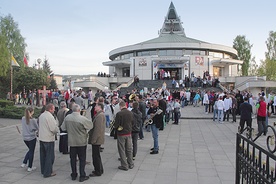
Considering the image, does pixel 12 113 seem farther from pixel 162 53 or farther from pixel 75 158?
pixel 162 53

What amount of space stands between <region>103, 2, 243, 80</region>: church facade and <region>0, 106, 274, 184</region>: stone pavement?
1270 inches

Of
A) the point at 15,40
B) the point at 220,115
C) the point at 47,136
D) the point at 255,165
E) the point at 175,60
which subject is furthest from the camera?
the point at 175,60

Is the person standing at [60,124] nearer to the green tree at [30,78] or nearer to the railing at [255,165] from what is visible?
the railing at [255,165]

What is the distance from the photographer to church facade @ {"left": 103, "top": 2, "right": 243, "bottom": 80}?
146ft

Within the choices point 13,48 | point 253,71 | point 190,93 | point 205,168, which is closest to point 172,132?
point 205,168

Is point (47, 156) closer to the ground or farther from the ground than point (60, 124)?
closer to the ground

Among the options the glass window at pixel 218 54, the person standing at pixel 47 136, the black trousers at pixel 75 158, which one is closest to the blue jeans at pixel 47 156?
the person standing at pixel 47 136

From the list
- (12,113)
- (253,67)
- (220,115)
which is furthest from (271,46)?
(12,113)

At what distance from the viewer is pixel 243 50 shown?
207ft

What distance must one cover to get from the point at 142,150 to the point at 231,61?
4359cm

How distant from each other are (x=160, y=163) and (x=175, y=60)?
37.8 metres

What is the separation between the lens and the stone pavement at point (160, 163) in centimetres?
562

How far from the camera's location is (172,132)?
11812 millimetres

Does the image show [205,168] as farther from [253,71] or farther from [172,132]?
[253,71]
